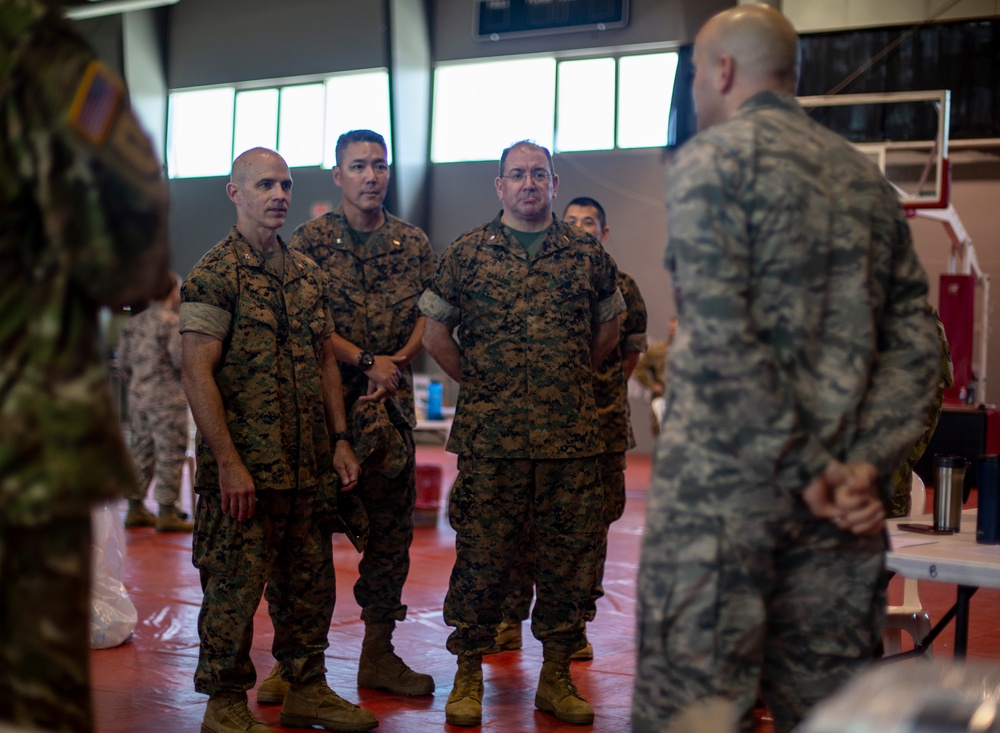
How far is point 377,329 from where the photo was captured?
3.87 meters

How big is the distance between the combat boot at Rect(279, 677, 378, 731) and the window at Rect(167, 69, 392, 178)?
1149cm

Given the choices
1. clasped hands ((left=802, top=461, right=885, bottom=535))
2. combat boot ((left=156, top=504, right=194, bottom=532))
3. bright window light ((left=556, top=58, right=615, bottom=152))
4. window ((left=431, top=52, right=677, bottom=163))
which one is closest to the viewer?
clasped hands ((left=802, top=461, right=885, bottom=535))

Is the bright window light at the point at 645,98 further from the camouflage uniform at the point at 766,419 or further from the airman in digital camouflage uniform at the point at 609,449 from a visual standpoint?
the camouflage uniform at the point at 766,419

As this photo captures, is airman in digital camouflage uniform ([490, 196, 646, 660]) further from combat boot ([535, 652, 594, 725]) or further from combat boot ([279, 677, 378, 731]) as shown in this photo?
combat boot ([279, 677, 378, 731])

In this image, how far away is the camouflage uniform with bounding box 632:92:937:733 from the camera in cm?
176

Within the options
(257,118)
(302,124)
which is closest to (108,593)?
(302,124)

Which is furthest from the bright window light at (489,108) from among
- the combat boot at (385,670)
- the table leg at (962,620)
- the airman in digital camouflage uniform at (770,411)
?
the airman in digital camouflage uniform at (770,411)

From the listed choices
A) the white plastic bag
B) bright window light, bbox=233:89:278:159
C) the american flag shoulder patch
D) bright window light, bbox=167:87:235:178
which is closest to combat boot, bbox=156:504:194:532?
the white plastic bag

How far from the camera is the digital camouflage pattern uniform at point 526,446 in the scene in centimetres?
346

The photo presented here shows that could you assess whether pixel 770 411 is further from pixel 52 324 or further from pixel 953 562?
pixel 52 324

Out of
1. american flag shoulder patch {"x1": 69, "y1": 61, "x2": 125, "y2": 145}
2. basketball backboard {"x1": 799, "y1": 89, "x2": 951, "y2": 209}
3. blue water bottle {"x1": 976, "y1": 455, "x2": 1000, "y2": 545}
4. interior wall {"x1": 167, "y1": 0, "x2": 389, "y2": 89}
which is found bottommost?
blue water bottle {"x1": 976, "y1": 455, "x2": 1000, "y2": 545}

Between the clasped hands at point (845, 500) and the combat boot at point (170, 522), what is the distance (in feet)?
20.0

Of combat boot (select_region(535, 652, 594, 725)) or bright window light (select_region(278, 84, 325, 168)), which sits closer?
combat boot (select_region(535, 652, 594, 725))

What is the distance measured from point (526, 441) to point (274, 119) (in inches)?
510
